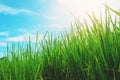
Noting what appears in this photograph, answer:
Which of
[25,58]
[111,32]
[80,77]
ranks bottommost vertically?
[80,77]

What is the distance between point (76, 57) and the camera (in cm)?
235

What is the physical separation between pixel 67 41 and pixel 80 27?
1.03 ft

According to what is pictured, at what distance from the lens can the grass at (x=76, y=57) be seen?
6.72ft

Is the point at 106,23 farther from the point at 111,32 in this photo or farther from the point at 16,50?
the point at 16,50

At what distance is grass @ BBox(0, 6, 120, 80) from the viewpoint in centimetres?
205

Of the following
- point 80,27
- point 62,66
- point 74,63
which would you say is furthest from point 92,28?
point 62,66

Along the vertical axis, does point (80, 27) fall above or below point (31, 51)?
above

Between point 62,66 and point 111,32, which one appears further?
point 62,66

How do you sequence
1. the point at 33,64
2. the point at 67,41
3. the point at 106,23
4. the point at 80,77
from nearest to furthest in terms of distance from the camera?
the point at 106,23 → the point at 80,77 → the point at 33,64 → the point at 67,41

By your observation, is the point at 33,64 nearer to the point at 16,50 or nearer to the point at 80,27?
the point at 16,50

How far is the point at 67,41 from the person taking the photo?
2721 mm

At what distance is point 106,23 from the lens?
7.02 ft

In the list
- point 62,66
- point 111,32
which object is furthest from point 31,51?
point 111,32

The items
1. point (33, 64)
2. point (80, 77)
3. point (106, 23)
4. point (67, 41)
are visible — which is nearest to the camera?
point (106, 23)
